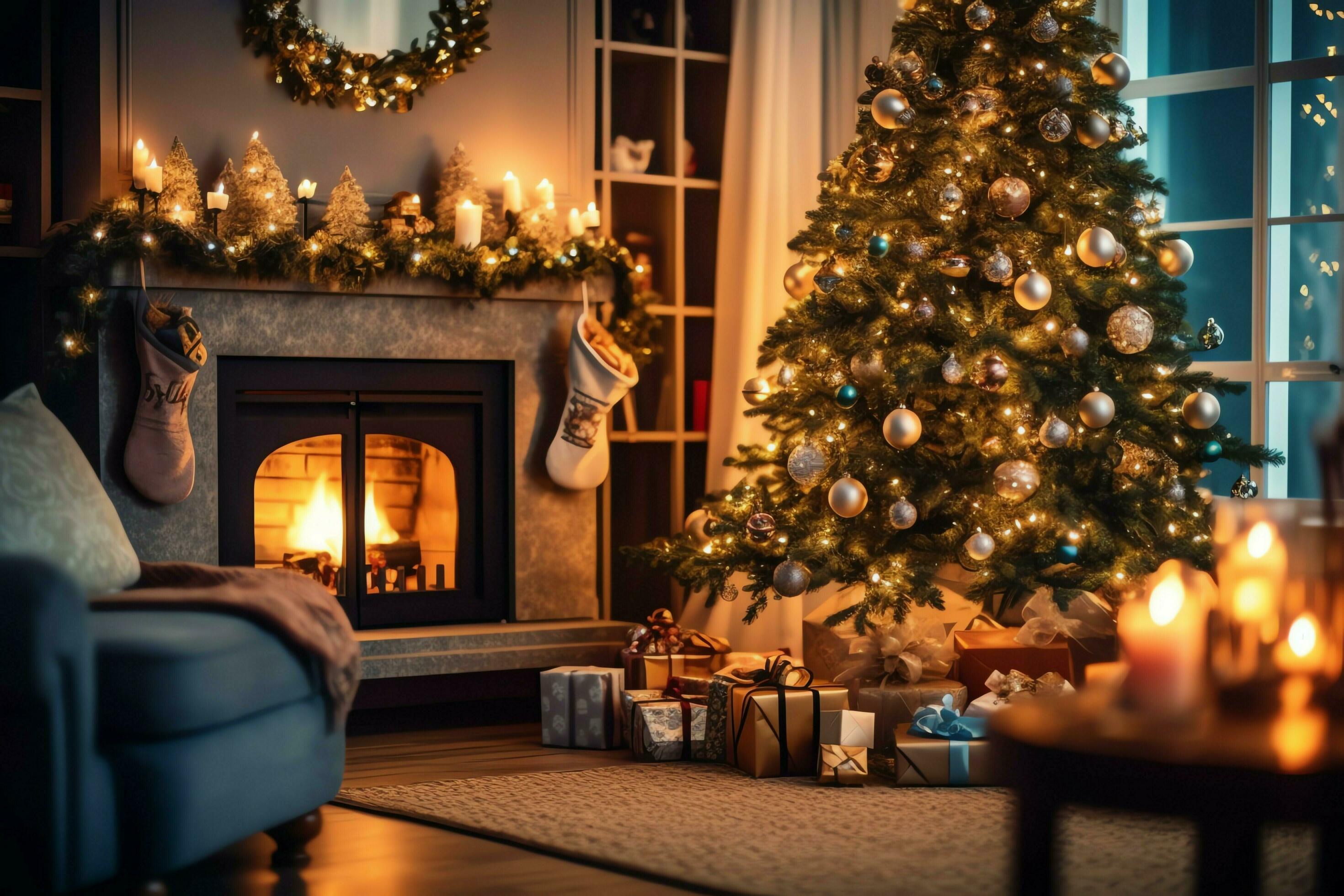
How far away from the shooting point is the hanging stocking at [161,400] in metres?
3.43

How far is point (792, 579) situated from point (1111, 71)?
5.05 ft

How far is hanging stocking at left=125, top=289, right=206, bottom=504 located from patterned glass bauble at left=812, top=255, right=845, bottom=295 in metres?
1.68

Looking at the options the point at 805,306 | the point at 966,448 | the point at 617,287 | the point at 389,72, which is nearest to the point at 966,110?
the point at 805,306

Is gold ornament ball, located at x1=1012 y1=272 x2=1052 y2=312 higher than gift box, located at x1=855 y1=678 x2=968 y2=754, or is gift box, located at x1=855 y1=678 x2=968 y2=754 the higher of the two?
gold ornament ball, located at x1=1012 y1=272 x2=1052 y2=312

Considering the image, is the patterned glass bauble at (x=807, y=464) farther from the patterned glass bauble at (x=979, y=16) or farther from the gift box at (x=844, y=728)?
the patterned glass bauble at (x=979, y=16)

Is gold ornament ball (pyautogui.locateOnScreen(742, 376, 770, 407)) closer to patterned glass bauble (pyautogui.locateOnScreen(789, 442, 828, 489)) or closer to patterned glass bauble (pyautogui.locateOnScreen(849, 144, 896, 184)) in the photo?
patterned glass bauble (pyautogui.locateOnScreen(789, 442, 828, 489))

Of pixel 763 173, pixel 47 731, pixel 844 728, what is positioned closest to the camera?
pixel 47 731

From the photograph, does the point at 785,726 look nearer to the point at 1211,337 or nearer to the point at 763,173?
the point at 1211,337

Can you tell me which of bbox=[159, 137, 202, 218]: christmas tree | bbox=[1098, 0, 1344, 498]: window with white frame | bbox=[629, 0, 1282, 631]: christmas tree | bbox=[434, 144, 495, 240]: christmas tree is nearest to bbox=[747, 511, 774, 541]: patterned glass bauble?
bbox=[629, 0, 1282, 631]: christmas tree

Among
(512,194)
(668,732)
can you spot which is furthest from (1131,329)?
(512,194)

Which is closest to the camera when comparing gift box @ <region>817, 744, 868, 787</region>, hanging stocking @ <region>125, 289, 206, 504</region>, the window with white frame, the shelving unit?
gift box @ <region>817, 744, 868, 787</region>

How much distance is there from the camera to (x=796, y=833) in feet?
8.16

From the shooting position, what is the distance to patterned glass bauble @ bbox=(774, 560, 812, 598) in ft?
10.6

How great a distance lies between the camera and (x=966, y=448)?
11.0ft
